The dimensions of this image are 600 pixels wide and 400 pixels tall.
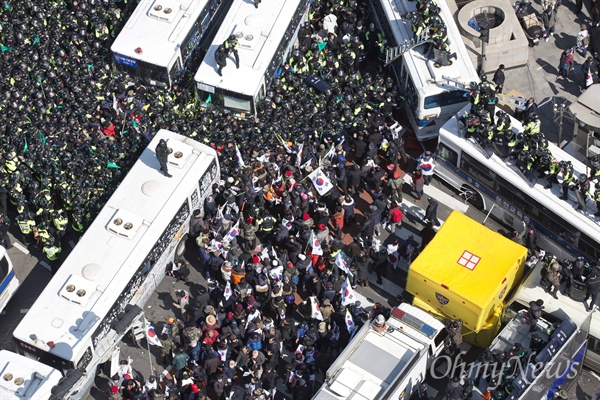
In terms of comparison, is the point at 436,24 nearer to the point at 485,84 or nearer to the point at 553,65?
the point at 485,84

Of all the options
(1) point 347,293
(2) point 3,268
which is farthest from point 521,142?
(2) point 3,268

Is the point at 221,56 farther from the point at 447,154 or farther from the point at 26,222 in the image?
the point at 26,222

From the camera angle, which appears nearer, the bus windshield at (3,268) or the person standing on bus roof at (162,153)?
the bus windshield at (3,268)

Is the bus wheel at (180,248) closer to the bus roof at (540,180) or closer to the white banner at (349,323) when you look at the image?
the white banner at (349,323)

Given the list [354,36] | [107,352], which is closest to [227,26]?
[354,36]

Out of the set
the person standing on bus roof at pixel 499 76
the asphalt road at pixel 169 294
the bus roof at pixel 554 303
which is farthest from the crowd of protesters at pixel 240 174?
the bus roof at pixel 554 303

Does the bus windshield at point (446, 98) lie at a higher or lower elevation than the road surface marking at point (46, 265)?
higher

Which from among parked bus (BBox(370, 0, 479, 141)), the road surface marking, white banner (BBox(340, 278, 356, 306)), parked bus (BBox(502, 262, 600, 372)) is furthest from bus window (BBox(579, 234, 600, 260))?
the road surface marking
